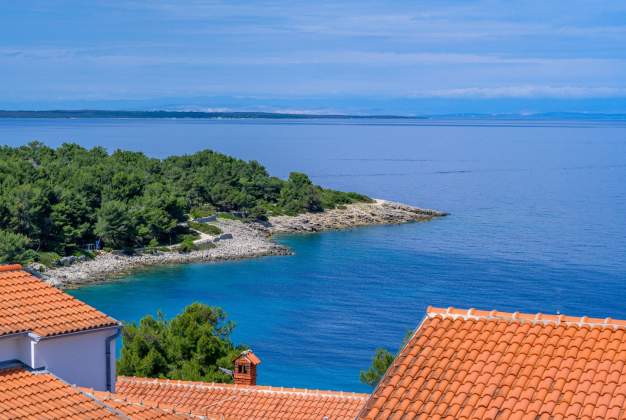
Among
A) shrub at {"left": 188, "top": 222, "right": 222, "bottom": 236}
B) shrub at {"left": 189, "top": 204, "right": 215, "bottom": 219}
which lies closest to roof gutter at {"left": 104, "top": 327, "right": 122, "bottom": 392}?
shrub at {"left": 188, "top": 222, "right": 222, "bottom": 236}

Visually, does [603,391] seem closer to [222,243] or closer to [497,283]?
[497,283]

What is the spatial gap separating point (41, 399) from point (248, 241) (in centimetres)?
5007

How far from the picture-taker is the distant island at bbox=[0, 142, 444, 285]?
161 feet

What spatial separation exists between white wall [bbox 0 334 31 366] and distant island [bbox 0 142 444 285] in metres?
36.3

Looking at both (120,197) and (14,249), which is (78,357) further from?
(120,197)

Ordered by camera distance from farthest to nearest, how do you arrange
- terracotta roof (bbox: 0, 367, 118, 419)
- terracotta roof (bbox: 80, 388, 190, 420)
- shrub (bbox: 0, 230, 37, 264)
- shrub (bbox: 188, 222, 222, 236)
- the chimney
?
shrub (bbox: 188, 222, 222, 236), shrub (bbox: 0, 230, 37, 264), the chimney, terracotta roof (bbox: 80, 388, 190, 420), terracotta roof (bbox: 0, 367, 118, 419)

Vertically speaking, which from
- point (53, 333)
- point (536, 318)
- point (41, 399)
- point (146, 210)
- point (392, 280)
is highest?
point (536, 318)

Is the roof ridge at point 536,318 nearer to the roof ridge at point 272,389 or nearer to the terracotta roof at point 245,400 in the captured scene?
the terracotta roof at point 245,400

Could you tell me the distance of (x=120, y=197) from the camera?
188 ft

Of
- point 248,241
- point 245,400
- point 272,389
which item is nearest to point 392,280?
point 248,241

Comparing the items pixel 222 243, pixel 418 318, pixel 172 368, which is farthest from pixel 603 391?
pixel 222 243

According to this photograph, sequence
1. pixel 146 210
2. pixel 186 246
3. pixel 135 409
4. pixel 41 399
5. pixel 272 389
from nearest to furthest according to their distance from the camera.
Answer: pixel 41 399 < pixel 135 409 < pixel 272 389 < pixel 186 246 < pixel 146 210

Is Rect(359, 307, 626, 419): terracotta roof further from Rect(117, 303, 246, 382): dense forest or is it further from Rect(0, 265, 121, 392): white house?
Rect(117, 303, 246, 382): dense forest

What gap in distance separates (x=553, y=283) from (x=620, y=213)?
107ft
